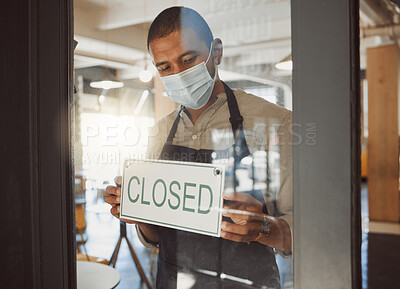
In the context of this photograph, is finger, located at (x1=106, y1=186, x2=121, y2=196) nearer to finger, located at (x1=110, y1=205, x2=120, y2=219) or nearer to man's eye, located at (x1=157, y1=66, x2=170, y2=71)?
finger, located at (x1=110, y1=205, x2=120, y2=219)

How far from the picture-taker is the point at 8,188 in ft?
4.93

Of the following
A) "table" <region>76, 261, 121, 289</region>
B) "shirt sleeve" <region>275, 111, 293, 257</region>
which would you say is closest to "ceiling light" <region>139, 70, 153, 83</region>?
"shirt sleeve" <region>275, 111, 293, 257</region>

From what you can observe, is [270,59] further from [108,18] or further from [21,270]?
[21,270]

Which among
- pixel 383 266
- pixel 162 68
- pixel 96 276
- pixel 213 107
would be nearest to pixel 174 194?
pixel 213 107

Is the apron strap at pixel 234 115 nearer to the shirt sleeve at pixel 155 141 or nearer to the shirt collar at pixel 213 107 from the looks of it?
the shirt collar at pixel 213 107

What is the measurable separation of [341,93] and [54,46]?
3.62 feet

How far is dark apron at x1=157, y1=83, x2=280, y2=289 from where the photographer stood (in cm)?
105

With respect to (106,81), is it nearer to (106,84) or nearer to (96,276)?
(106,84)

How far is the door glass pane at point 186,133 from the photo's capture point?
991 millimetres

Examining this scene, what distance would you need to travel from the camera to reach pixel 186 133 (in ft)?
3.80

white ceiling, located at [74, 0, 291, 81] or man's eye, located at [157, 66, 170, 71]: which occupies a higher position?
white ceiling, located at [74, 0, 291, 81]

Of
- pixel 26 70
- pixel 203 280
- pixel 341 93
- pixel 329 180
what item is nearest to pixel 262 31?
pixel 341 93

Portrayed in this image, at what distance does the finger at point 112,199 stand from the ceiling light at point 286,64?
712mm

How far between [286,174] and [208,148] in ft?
0.86
